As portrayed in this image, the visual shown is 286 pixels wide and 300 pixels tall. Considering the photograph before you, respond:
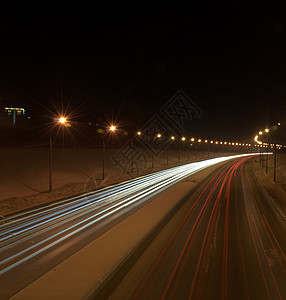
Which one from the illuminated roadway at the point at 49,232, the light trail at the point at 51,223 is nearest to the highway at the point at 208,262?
the illuminated roadway at the point at 49,232

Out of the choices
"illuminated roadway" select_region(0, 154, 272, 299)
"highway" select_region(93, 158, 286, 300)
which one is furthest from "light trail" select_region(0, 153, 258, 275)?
"highway" select_region(93, 158, 286, 300)

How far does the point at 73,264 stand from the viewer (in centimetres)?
716

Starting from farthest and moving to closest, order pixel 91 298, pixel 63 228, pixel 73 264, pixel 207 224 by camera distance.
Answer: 1. pixel 207 224
2. pixel 63 228
3. pixel 73 264
4. pixel 91 298

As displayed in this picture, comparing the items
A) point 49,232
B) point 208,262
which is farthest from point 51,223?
point 208,262

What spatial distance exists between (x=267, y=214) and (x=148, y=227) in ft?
26.1

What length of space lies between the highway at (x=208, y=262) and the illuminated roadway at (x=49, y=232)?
2.37 metres

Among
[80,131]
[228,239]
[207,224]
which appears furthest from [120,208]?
[80,131]

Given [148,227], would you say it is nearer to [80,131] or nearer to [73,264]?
[73,264]

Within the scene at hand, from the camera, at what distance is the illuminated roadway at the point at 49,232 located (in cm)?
696

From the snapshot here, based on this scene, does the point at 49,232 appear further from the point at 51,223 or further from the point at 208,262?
the point at 208,262

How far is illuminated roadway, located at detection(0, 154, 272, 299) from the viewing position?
6.96 m

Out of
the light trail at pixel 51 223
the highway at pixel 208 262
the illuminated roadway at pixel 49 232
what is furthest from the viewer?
the light trail at pixel 51 223

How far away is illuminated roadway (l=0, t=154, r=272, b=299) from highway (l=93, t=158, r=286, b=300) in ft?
7.79

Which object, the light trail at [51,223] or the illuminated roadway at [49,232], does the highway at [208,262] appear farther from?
the light trail at [51,223]
